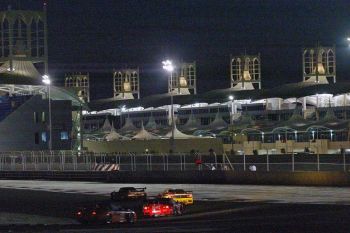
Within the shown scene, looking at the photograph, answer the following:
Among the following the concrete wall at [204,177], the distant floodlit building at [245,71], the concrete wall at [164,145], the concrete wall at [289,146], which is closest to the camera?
the concrete wall at [204,177]

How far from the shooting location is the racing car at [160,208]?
131 feet

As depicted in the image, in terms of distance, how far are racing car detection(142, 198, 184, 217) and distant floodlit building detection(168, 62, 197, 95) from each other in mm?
141580

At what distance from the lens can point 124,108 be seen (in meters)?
169

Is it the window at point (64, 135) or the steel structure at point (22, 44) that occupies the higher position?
the steel structure at point (22, 44)

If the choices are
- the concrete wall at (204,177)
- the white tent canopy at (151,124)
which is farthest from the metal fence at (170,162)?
the white tent canopy at (151,124)

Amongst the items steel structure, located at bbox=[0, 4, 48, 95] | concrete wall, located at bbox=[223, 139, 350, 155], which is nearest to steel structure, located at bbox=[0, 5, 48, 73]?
steel structure, located at bbox=[0, 4, 48, 95]

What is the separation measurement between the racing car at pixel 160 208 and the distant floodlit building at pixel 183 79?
5574 inches

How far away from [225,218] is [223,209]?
18.6 feet

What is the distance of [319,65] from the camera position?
155m

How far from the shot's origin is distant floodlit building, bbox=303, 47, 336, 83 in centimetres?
15474

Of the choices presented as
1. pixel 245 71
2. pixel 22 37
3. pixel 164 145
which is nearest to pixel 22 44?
pixel 22 37

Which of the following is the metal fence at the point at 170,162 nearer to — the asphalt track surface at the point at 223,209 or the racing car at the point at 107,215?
the asphalt track surface at the point at 223,209

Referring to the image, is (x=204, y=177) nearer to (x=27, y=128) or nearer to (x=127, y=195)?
(x=127, y=195)

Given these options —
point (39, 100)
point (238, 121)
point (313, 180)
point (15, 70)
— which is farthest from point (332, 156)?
point (15, 70)
